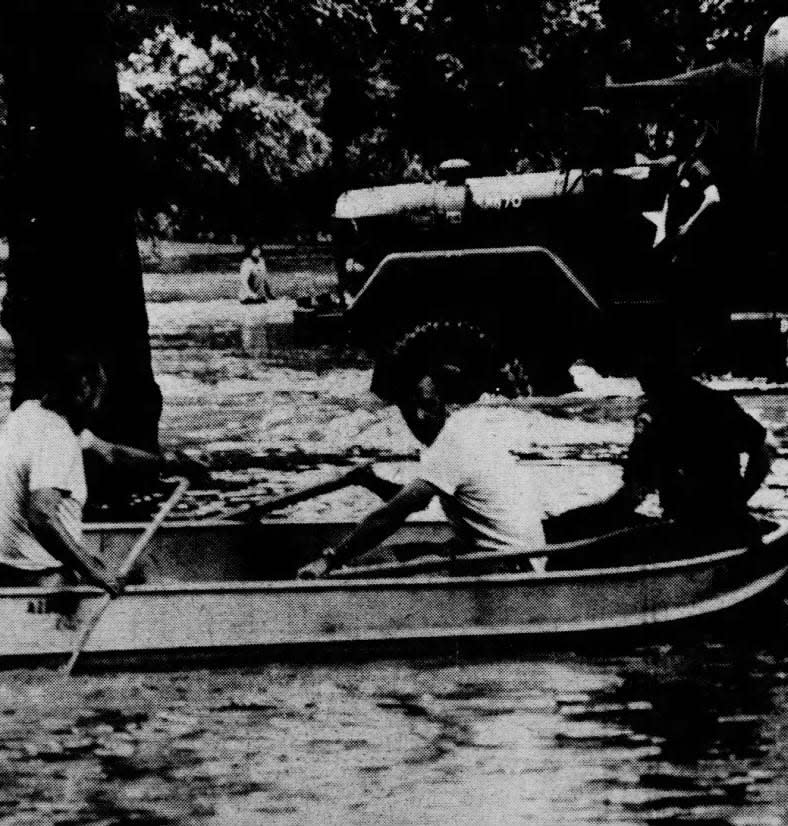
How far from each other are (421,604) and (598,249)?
9457mm

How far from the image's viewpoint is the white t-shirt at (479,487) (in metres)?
8.94

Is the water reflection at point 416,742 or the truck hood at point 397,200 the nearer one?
the water reflection at point 416,742

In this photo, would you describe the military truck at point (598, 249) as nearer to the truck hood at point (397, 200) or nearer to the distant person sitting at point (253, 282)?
the truck hood at point (397, 200)

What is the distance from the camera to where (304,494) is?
33.2 feet

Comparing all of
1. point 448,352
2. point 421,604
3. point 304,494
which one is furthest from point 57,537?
point 448,352

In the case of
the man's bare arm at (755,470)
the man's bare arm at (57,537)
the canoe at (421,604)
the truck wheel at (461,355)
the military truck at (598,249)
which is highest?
the military truck at (598,249)

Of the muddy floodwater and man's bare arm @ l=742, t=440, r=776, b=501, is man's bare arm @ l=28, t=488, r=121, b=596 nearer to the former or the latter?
the muddy floodwater

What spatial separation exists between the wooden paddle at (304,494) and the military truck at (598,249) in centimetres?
776

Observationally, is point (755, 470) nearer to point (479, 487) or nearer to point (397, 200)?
point (479, 487)

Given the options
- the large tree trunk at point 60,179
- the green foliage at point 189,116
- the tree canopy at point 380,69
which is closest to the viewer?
the large tree trunk at point 60,179

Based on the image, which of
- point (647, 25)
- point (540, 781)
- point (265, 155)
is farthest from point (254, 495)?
point (265, 155)

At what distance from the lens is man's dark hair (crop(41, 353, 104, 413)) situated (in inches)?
341

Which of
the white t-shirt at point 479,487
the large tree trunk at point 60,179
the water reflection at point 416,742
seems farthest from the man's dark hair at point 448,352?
the water reflection at point 416,742

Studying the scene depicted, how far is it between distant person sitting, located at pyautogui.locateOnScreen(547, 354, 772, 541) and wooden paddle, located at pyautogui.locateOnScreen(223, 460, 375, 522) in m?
→ 1.37
